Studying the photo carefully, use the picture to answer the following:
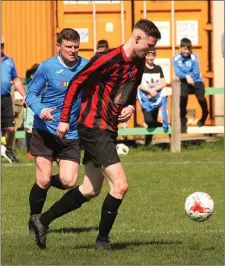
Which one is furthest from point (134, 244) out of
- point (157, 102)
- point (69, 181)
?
point (157, 102)

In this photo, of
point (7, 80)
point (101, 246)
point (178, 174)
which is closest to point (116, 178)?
point (101, 246)

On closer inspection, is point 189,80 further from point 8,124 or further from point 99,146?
point 99,146

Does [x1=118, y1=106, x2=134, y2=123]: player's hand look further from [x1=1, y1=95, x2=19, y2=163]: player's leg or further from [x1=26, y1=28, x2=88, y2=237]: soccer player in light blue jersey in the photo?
[x1=1, y1=95, x2=19, y2=163]: player's leg

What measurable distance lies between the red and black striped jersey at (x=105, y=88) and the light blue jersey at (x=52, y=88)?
1.35m

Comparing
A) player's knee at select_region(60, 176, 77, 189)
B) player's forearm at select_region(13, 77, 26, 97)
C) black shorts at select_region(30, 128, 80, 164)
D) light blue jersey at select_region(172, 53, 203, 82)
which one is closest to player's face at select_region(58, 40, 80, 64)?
black shorts at select_region(30, 128, 80, 164)

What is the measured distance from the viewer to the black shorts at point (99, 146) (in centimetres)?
929

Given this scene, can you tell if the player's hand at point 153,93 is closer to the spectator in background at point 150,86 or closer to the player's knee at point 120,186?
the spectator in background at point 150,86

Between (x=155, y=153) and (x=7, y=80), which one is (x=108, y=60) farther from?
(x=155, y=153)

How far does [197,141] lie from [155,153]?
5.95 feet

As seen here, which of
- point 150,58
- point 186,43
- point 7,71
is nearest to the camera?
point 7,71

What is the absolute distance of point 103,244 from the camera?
9352mm

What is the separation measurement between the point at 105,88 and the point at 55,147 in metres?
1.61

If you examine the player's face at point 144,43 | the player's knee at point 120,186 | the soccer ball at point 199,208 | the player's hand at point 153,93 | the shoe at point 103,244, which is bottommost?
the shoe at point 103,244

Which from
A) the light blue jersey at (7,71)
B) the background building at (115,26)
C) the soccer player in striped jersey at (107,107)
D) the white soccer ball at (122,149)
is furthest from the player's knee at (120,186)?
the background building at (115,26)
